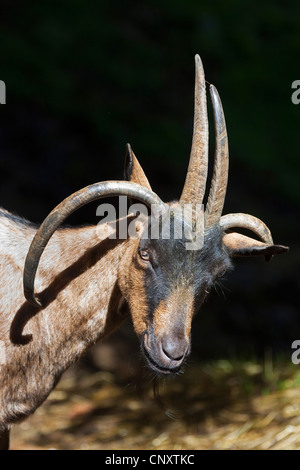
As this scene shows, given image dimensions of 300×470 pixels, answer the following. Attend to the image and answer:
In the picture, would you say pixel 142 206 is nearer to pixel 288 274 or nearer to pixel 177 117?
pixel 288 274

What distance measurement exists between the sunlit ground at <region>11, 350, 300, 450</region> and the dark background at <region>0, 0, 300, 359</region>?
2.12 feet

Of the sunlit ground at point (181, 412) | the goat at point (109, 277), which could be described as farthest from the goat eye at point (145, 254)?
the sunlit ground at point (181, 412)

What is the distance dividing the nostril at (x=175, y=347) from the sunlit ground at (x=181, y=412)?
7.41ft

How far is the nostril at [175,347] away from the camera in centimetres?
396

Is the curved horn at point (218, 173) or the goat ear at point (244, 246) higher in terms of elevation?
the curved horn at point (218, 173)

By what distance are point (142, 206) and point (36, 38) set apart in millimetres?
6040

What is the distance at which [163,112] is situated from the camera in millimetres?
9852

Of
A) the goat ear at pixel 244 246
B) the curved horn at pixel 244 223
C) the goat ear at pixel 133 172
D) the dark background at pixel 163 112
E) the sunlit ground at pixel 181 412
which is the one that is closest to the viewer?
the goat ear at pixel 244 246

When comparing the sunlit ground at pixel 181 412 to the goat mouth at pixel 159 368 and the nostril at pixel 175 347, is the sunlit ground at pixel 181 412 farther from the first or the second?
the nostril at pixel 175 347

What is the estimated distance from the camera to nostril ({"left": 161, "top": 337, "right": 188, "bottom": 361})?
396 centimetres

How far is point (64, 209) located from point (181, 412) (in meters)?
3.41

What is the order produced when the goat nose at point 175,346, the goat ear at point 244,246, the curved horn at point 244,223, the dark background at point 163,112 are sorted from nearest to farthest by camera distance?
the goat nose at point 175,346 < the goat ear at point 244,246 < the curved horn at point 244,223 < the dark background at point 163,112

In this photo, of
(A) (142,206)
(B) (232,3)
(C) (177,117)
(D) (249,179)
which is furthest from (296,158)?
(A) (142,206)

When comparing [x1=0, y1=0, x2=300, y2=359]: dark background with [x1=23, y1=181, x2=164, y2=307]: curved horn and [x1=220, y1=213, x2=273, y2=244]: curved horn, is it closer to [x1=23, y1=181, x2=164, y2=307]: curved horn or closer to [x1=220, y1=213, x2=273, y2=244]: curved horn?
[x1=220, y1=213, x2=273, y2=244]: curved horn
